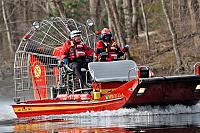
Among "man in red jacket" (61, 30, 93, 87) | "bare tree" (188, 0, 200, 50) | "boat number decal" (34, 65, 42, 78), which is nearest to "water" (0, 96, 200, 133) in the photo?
"man in red jacket" (61, 30, 93, 87)

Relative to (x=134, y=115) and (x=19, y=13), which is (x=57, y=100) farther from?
(x=19, y=13)

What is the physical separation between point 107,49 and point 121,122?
181 inches

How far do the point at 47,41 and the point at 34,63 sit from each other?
141 cm

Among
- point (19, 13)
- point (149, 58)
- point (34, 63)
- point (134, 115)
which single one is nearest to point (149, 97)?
point (134, 115)

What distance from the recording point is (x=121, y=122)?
18188mm

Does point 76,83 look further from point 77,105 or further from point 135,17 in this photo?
point 135,17

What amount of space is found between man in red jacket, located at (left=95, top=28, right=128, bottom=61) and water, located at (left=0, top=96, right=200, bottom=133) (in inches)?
88.3

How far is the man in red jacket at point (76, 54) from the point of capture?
2197cm

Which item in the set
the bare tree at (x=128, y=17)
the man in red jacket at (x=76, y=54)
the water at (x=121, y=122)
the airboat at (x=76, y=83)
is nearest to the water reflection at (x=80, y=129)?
the water at (x=121, y=122)

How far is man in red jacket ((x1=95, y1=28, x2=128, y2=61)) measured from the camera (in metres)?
22.3

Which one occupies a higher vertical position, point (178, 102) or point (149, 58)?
point (149, 58)

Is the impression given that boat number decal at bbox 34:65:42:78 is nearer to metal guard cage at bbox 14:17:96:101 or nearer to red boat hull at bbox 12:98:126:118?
metal guard cage at bbox 14:17:96:101

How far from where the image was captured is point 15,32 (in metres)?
57.2

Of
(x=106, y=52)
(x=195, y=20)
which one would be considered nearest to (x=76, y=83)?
(x=106, y=52)
